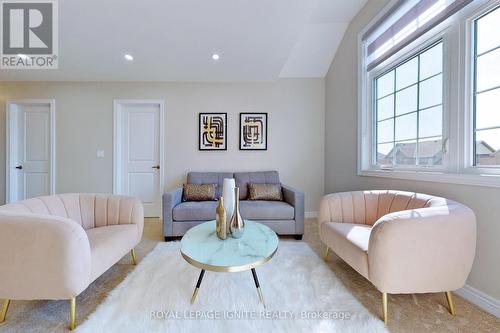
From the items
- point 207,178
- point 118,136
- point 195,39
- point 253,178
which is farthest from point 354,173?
point 118,136

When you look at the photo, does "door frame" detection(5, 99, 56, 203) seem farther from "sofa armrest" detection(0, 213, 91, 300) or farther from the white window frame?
the white window frame

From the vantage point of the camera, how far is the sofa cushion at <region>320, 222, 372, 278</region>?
1.37 m

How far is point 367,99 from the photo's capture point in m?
2.61

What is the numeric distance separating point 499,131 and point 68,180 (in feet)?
17.0

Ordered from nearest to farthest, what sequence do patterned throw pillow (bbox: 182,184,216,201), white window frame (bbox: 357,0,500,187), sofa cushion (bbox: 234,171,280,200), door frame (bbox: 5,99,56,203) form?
1. white window frame (bbox: 357,0,500,187)
2. patterned throw pillow (bbox: 182,184,216,201)
3. sofa cushion (bbox: 234,171,280,200)
4. door frame (bbox: 5,99,56,203)

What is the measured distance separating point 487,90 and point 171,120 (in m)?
3.59

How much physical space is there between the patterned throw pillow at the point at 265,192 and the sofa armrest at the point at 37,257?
2036 mm

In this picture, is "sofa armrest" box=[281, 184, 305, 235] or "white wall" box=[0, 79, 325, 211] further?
"white wall" box=[0, 79, 325, 211]

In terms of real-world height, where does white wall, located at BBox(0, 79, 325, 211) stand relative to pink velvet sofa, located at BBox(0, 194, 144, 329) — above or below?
above

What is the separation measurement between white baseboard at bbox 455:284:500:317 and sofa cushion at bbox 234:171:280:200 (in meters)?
2.14

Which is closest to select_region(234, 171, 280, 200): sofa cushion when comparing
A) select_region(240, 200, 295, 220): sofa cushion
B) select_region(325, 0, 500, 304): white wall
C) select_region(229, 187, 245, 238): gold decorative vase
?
select_region(240, 200, 295, 220): sofa cushion

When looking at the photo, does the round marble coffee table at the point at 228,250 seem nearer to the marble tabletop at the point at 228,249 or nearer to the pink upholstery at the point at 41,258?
the marble tabletop at the point at 228,249

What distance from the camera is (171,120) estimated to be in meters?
3.42

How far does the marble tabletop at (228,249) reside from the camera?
117cm
